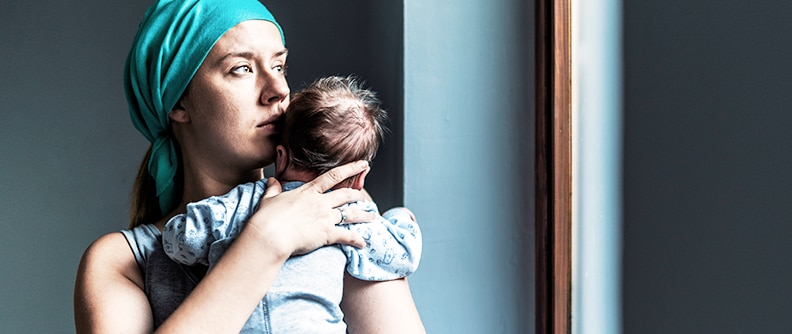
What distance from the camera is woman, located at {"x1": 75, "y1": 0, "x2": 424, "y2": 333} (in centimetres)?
113

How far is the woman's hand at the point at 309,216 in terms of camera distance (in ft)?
3.78

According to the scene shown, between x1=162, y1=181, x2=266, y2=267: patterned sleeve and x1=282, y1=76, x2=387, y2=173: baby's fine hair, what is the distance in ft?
0.44

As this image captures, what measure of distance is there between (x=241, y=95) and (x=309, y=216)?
0.25 metres

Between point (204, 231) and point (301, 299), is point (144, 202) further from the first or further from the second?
point (301, 299)

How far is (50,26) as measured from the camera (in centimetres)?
229

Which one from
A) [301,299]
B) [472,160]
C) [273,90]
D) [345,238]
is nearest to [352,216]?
[345,238]

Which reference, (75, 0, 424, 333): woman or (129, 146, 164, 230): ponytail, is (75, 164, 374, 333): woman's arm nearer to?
(75, 0, 424, 333): woman

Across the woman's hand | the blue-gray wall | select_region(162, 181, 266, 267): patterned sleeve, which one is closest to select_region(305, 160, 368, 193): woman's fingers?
the woman's hand

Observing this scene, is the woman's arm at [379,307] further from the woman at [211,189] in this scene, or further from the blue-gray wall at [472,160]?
the blue-gray wall at [472,160]

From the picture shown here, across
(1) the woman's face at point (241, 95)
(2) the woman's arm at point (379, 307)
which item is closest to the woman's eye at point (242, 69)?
(1) the woman's face at point (241, 95)

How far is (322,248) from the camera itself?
1.18m
